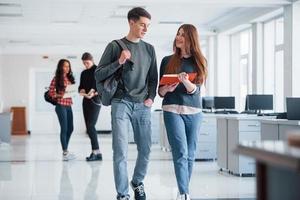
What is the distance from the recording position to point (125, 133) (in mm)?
4152

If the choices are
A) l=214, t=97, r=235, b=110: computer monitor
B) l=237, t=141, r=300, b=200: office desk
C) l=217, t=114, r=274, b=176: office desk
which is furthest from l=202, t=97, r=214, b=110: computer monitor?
l=237, t=141, r=300, b=200: office desk

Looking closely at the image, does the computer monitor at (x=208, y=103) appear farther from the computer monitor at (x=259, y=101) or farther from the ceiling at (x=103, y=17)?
the ceiling at (x=103, y=17)

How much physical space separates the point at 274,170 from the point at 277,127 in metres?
Answer: 4.00

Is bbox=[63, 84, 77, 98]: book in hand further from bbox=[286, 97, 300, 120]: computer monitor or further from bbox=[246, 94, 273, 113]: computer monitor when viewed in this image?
bbox=[286, 97, 300, 120]: computer monitor

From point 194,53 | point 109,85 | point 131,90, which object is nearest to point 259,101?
point 194,53

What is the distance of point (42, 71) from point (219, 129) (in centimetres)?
1265

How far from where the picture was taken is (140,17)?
13.7 ft

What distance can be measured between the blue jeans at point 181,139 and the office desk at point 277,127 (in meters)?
1.50

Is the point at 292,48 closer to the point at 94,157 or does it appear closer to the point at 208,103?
the point at 208,103

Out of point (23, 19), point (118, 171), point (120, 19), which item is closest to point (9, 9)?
point (23, 19)

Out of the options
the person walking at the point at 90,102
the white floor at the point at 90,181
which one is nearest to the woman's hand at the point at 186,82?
the white floor at the point at 90,181

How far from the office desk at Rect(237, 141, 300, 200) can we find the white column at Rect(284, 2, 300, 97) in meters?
7.66

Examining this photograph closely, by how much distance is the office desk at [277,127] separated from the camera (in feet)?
17.9

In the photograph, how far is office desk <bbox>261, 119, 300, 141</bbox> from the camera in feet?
17.9
